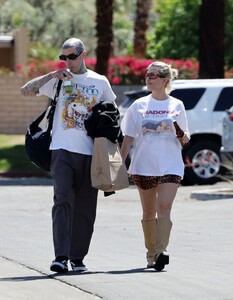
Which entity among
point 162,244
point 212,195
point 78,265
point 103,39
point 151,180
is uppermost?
point 103,39

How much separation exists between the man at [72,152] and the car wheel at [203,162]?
11.7 m

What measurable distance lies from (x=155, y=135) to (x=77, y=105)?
0.75m

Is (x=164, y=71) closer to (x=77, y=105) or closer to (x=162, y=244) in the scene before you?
(x=77, y=105)

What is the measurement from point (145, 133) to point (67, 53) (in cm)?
100

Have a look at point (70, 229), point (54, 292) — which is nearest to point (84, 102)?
point (70, 229)

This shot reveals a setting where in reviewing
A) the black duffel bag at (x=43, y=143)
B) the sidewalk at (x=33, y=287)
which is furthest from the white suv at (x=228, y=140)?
the sidewalk at (x=33, y=287)

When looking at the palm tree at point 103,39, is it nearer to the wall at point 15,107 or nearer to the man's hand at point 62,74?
the wall at point 15,107

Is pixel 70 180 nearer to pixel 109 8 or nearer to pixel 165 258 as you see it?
pixel 165 258

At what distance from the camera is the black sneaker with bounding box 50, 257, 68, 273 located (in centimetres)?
964

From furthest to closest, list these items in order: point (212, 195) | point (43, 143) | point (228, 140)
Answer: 1. point (228, 140)
2. point (212, 195)
3. point (43, 143)

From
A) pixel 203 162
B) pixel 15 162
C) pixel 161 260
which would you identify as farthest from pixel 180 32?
pixel 161 260

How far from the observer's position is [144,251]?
460 inches

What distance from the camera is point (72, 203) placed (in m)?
9.84

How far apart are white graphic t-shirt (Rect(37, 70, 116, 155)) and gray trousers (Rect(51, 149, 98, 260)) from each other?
0.28 feet
